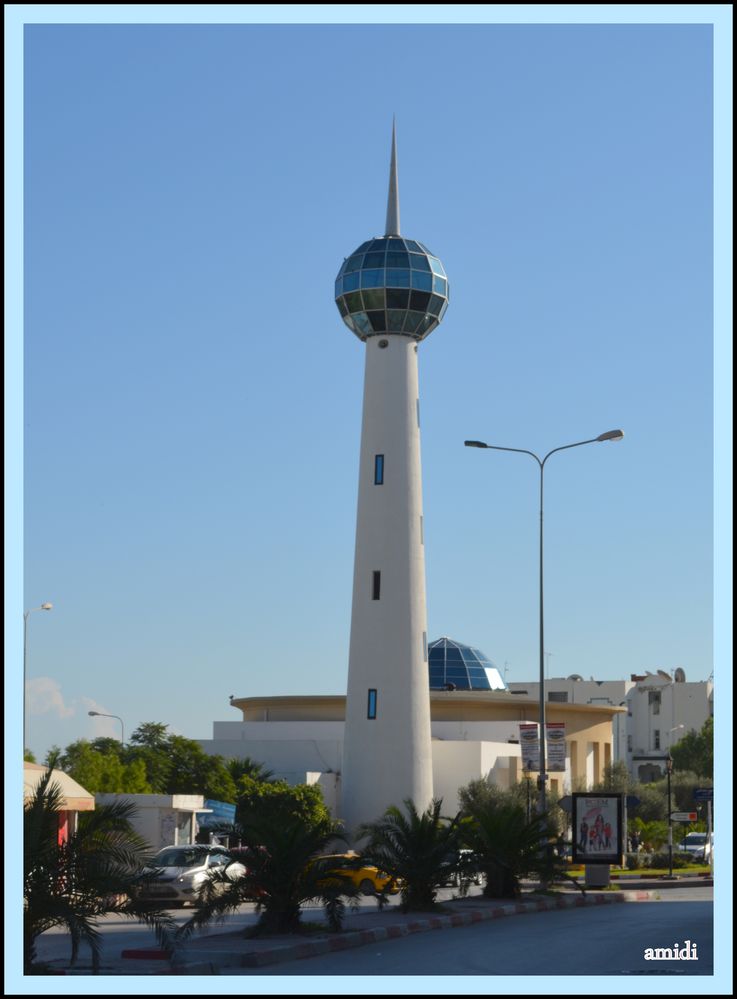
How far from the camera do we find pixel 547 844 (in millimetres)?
30078

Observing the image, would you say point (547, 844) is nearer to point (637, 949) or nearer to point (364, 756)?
point (637, 949)

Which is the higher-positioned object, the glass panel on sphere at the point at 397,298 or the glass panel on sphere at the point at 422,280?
the glass panel on sphere at the point at 422,280

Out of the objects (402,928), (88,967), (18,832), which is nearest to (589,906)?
(402,928)

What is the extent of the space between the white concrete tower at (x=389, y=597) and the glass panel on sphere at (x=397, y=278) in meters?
0.06

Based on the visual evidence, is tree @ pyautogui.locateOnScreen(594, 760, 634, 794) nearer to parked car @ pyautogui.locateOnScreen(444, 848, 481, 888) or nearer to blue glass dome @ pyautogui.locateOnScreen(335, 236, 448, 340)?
blue glass dome @ pyautogui.locateOnScreen(335, 236, 448, 340)

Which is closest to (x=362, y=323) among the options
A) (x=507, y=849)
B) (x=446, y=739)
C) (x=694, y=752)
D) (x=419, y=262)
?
(x=419, y=262)

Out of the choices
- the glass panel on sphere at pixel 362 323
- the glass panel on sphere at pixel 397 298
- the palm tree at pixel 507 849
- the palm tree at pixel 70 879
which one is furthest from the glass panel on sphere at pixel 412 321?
the palm tree at pixel 70 879

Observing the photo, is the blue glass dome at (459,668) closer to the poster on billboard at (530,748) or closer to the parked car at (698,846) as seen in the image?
the parked car at (698,846)

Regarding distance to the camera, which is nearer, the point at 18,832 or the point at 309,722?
the point at 18,832

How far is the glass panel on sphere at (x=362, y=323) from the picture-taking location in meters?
52.2

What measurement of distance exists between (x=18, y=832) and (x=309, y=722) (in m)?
50.3

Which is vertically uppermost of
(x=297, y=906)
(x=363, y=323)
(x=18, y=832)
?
(x=363, y=323)

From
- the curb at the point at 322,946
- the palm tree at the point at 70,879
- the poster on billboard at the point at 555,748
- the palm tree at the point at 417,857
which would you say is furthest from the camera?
the poster on billboard at the point at 555,748

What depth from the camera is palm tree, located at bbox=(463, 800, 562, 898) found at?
2923 cm
